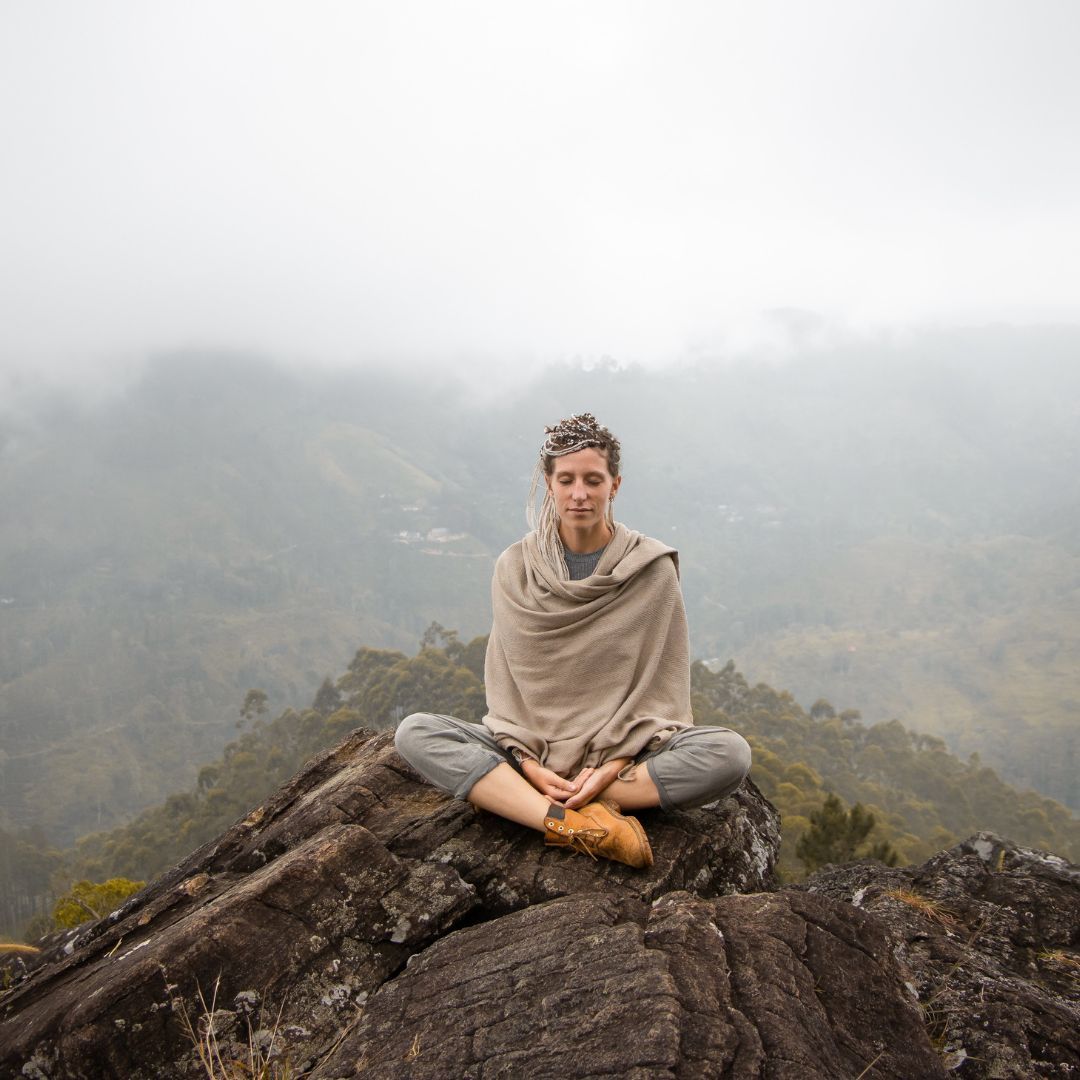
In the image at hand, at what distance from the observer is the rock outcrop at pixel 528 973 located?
2.86m

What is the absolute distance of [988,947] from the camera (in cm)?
471

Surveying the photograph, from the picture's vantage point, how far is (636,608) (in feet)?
16.4

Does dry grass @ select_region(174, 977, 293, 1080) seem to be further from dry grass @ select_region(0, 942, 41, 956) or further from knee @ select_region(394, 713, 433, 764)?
dry grass @ select_region(0, 942, 41, 956)

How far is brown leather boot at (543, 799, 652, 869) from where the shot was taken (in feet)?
13.8

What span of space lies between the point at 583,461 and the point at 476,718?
47178mm

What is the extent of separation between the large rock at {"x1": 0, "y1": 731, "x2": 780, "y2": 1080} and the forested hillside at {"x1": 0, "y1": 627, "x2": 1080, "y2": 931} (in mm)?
37770

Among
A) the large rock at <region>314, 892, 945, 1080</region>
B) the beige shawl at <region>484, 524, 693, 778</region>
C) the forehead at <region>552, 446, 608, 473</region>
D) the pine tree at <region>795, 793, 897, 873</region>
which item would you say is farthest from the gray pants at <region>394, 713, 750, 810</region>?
the pine tree at <region>795, 793, 897, 873</region>

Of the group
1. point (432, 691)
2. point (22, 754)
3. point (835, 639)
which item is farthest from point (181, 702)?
point (835, 639)

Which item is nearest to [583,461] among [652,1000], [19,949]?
[652,1000]

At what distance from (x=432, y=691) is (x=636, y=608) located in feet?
177

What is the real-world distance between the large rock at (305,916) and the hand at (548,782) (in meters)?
0.33

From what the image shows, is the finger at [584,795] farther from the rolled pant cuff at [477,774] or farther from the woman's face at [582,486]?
the woman's face at [582,486]

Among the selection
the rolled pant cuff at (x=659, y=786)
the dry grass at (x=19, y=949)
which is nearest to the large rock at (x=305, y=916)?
the rolled pant cuff at (x=659, y=786)

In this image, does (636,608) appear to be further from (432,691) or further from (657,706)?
(432,691)
